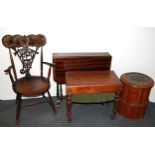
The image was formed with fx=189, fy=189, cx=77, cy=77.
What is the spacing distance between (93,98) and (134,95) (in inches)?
20.2

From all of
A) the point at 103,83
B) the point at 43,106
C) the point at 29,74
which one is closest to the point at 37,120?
the point at 43,106

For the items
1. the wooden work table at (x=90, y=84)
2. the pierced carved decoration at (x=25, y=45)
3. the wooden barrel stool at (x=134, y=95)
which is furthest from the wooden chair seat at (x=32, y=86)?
the wooden barrel stool at (x=134, y=95)

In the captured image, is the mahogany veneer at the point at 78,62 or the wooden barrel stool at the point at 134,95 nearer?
the wooden barrel stool at the point at 134,95

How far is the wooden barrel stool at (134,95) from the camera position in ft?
7.59

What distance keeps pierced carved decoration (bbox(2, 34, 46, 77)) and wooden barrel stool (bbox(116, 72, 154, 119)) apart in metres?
1.18

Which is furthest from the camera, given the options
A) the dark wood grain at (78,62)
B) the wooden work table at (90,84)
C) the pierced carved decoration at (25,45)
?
the dark wood grain at (78,62)

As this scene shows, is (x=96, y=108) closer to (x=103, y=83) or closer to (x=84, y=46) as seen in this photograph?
(x=103, y=83)

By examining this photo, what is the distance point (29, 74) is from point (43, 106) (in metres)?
0.53

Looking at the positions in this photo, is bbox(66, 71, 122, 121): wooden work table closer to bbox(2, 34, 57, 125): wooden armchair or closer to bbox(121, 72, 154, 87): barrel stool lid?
bbox(121, 72, 154, 87): barrel stool lid

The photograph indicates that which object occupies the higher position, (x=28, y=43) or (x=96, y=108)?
(x=28, y=43)

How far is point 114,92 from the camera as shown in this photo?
2338 mm

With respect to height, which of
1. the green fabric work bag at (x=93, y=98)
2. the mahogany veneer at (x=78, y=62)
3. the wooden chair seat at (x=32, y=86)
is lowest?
the green fabric work bag at (x=93, y=98)

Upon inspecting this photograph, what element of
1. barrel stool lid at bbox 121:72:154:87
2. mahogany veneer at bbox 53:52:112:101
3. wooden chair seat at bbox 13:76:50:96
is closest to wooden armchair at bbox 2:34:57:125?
wooden chair seat at bbox 13:76:50:96

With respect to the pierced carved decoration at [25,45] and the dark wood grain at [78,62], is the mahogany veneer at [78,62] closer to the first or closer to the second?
the dark wood grain at [78,62]
